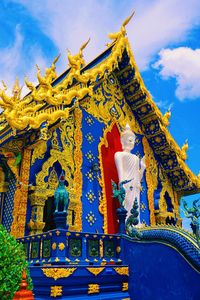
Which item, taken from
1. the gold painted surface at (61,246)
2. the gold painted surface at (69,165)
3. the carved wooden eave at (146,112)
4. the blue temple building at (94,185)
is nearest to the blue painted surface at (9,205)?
the blue temple building at (94,185)

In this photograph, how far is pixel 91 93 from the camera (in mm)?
8180

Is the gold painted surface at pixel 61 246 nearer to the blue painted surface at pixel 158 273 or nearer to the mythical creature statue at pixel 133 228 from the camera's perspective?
the blue painted surface at pixel 158 273

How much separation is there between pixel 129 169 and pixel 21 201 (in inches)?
136

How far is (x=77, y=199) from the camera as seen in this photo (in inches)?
316

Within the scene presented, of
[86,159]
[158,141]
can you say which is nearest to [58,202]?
[86,159]

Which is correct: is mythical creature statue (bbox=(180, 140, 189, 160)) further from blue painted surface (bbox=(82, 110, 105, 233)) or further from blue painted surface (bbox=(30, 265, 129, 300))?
blue painted surface (bbox=(30, 265, 129, 300))

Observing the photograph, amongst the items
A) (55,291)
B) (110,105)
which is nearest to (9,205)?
(55,291)

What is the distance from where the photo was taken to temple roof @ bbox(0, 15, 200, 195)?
6835mm

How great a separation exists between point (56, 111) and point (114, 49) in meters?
3.37

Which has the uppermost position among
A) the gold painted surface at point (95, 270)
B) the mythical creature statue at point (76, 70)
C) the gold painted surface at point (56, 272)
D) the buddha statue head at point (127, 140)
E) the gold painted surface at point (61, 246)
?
the mythical creature statue at point (76, 70)

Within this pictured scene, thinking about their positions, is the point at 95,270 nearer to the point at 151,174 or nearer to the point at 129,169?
the point at 129,169

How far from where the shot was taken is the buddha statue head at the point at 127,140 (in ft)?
31.9

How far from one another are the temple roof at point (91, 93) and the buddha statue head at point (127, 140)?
1458mm

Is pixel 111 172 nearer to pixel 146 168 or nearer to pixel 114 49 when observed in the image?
pixel 146 168
